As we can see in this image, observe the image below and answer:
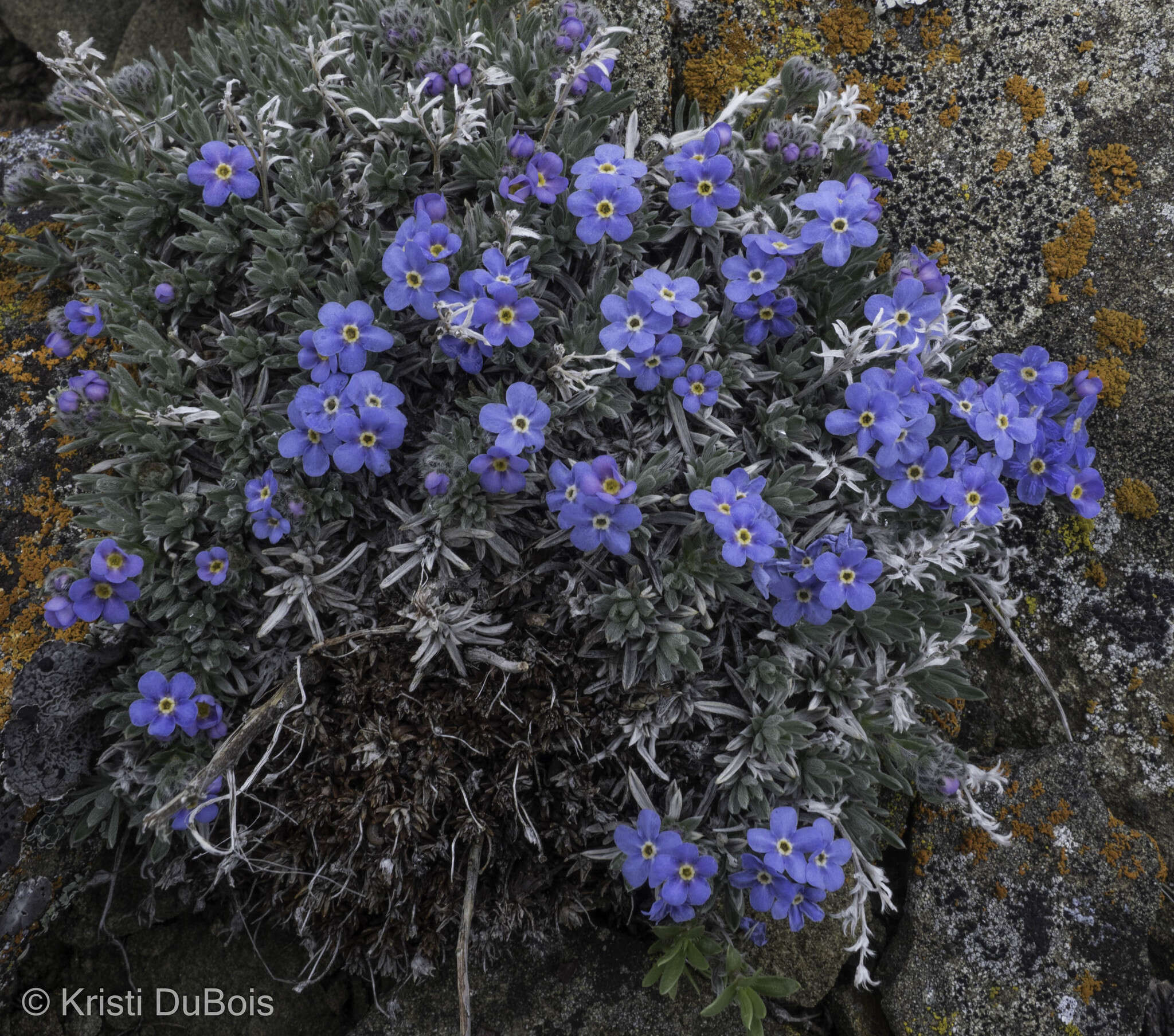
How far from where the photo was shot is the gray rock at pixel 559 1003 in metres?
3.93

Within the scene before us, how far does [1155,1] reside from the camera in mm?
4824

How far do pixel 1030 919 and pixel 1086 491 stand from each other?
2.13 meters

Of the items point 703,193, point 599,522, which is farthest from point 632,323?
point 599,522

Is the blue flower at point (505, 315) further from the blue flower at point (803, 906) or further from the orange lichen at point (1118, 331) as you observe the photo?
the orange lichen at point (1118, 331)

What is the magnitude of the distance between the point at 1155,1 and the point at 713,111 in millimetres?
2513

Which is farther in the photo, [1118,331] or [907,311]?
[1118,331]

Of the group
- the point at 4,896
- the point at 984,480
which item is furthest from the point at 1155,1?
the point at 4,896

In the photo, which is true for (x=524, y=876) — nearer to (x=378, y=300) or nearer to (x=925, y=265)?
(x=378, y=300)

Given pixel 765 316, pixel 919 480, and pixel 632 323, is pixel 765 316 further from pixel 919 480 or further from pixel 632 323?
pixel 919 480

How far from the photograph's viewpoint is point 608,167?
3.76m

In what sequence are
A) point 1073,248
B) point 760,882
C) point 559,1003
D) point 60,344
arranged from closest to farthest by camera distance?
point 760,882, point 559,1003, point 60,344, point 1073,248

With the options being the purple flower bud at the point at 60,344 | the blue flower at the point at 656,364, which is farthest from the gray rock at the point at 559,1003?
the purple flower bud at the point at 60,344

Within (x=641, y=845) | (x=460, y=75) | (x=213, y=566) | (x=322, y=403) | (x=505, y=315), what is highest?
(x=460, y=75)
